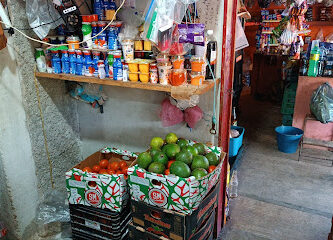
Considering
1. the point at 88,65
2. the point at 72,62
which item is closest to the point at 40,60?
the point at 72,62

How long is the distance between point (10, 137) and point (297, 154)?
3.76 m

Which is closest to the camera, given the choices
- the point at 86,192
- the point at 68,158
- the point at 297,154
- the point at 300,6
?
the point at 86,192

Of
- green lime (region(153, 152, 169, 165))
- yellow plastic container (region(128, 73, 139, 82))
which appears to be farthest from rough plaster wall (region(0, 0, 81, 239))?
green lime (region(153, 152, 169, 165))

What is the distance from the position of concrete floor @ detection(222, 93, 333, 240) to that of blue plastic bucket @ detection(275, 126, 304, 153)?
10cm

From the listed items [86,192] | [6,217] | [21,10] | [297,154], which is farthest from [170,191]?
[297,154]

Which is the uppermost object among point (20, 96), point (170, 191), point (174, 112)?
point (20, 96)

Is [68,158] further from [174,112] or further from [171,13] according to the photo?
[171,13]

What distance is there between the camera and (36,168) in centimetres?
238

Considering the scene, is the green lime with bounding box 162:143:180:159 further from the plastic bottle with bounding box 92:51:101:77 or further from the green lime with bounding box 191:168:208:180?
the plastic bottle with bounding box 92:51:101:77

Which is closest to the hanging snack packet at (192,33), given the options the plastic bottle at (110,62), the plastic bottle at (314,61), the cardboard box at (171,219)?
the plastic bottle at (110,62)

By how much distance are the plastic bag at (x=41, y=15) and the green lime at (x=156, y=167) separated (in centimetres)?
120

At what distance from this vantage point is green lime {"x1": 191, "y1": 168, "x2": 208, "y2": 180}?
1716mm

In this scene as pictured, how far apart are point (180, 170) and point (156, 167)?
6.2 inches

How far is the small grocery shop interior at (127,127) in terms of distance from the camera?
5.95 feet
